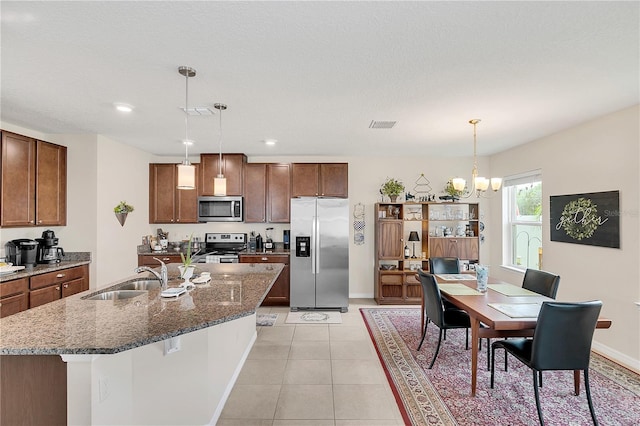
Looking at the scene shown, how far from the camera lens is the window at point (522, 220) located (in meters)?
4.53

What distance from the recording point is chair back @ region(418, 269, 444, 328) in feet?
10.1

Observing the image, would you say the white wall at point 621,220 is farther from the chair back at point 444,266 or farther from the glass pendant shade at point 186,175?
the glass pendant shade at point 186,175

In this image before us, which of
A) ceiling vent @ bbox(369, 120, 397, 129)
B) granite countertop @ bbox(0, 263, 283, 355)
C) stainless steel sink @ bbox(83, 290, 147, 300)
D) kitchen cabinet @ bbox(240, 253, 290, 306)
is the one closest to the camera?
granite countertop @ bbox(0, 263, 283, 355)

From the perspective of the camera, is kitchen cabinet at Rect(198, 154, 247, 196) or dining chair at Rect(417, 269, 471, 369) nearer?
dining chair at Rect(417, 269, 471, 369)

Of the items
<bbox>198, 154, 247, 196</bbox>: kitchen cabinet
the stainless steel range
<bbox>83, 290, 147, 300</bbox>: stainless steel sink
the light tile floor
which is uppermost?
<bbox>198, 154, 247, 196</bbox>: kitchen cabinet

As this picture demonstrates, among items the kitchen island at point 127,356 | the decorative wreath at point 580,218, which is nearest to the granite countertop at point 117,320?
the kitchen island at point 127,356

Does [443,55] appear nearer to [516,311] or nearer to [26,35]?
[516,311]

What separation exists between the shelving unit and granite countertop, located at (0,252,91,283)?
4.16 m

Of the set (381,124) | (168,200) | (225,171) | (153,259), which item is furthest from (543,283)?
(168,200)

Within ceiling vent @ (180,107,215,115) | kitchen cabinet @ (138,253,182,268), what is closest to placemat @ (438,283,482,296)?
ceiling vent @ (180,107,215,115)

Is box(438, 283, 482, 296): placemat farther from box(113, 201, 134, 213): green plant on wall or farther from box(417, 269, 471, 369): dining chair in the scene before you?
box(113, 201, 134, 213): green plant on wall

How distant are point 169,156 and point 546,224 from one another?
5864mm

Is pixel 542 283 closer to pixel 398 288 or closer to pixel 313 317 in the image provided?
pixel 398 288

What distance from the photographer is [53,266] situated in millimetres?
3582
